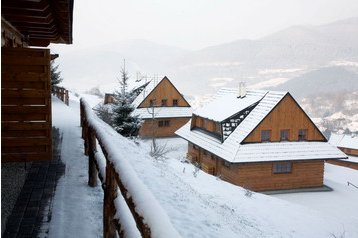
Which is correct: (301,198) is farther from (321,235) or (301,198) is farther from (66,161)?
(66,161)

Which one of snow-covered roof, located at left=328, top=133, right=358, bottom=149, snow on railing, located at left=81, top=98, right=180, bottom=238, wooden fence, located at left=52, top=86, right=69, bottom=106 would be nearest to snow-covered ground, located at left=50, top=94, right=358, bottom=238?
snow on railing, located at left=81, top=98, right=180, bottom=238

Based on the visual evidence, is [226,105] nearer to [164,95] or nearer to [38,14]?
[164,95]

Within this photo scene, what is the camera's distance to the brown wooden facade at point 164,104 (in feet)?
115

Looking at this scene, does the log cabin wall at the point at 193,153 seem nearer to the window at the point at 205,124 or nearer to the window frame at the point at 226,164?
the window at the point at 205,124

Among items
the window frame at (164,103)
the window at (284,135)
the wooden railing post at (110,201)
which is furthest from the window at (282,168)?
the wooden railing post at (110,201)

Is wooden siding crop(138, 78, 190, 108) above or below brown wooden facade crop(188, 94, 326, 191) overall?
above

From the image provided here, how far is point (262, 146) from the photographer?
22.5 m

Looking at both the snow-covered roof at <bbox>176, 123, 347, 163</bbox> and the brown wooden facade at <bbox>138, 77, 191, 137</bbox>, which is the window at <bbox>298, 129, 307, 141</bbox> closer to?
the snow-covered roof at <bbox>176, 123, 347, 163</bbox>

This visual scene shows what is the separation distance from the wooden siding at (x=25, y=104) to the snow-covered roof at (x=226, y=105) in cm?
1816

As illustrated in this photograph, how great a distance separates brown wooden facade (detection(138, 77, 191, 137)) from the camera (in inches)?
1378

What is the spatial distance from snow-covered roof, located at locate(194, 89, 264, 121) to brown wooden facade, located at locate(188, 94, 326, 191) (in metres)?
2.42

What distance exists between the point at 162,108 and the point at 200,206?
28563mm

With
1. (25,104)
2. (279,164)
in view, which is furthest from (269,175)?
(25,104)

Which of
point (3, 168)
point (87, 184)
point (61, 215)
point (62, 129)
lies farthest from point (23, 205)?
point (62, 129)
